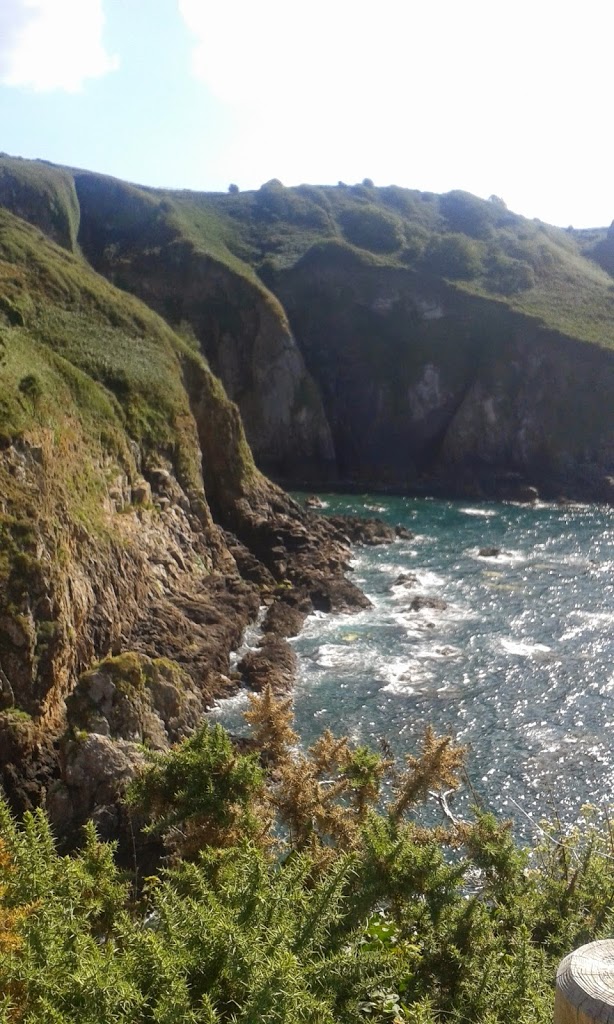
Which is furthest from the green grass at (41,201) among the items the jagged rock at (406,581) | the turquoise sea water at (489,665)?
the turquoise sea water at (489,665)

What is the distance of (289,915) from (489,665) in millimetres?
35205

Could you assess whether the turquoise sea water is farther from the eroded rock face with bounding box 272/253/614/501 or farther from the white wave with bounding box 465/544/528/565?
the eroded rock face with bounding box 272/253/614/501

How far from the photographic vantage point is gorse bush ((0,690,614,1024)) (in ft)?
23.1

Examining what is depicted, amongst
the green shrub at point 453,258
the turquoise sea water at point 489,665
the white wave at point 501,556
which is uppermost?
the green shrub at point 453,258

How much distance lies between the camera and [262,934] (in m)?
7.86

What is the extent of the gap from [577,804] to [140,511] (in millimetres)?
28363

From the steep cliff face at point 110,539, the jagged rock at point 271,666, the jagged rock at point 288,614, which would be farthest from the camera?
the jagged rock at point 288,614

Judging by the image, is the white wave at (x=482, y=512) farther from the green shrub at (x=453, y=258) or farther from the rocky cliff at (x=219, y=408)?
the green shrub at (x=453, y=258)

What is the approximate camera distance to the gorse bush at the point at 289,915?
7027mm

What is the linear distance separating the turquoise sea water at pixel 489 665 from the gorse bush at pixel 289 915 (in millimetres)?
4968

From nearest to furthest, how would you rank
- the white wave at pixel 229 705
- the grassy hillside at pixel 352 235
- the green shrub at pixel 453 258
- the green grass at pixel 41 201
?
the white wave at pixel 229 705 < the green grass at pixel 41 201 < the grassy hillside at pixel 352 235 < the green shrub at pixel 453 258

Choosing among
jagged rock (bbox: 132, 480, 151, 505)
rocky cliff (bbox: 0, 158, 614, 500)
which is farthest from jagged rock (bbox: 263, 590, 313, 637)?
rocky cliff (bbox: 0, 158, 614, 500)

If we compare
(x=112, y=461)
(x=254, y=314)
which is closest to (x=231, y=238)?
(x=254, y=314)

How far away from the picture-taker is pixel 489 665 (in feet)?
136
